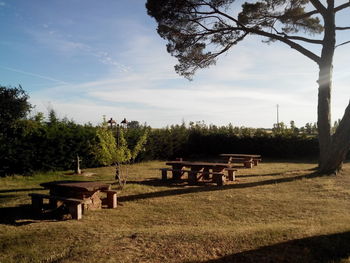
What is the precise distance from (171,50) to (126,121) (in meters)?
4.18

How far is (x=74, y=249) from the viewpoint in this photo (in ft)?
13.6

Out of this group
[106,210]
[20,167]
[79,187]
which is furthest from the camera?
[20,167]

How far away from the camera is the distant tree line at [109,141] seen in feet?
33.4

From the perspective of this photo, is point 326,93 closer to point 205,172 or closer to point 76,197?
point 205,172

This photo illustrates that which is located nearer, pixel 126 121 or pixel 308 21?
pixel 126 121

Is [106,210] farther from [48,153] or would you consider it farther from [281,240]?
[48,153]

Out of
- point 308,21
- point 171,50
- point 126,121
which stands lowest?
point 126,121

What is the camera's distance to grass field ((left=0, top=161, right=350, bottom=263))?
4.03 meters

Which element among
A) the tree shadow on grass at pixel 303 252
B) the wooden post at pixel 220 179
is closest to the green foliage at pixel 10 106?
the wooden post at pixel 220 179

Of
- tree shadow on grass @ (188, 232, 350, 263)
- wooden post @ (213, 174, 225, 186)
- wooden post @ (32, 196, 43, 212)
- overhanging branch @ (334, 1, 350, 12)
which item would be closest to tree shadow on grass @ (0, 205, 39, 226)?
wooden post @ (32, 196, 43, 212)

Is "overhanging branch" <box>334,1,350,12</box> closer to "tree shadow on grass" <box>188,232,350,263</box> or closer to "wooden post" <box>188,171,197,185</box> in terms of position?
"wooden post" <box>188,171,197,185</box>

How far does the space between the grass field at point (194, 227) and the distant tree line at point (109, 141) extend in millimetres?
1825

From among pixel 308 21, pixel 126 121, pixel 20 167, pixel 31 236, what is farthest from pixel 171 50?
pixel 31 236

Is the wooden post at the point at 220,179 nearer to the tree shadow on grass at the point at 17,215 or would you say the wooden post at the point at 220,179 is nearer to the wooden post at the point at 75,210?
the wooden post at the point at 75,210
